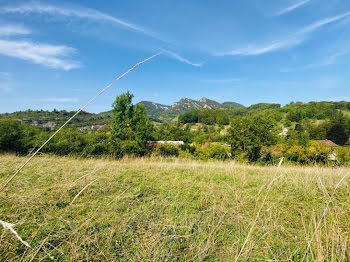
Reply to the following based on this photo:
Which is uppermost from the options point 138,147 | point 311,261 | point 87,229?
point 87,229

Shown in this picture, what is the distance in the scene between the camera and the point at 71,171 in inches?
155

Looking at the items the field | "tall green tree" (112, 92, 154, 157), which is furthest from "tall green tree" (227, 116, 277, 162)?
the field

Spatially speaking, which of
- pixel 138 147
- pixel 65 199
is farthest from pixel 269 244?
pixel 138 147

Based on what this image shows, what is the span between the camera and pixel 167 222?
7.25 feet

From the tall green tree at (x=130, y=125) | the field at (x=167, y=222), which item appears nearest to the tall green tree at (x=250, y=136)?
the tall green tree at (x=130, y=125)

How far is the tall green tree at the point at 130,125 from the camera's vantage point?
26.8 meters

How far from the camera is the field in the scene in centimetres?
172

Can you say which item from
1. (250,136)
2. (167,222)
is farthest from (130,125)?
(167,222)

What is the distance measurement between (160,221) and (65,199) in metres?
1.53

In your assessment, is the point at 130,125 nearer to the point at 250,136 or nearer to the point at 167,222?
the point at 250,136

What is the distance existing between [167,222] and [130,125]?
28.1m

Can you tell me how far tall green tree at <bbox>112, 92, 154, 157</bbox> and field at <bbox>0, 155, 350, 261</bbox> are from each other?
23.3 m

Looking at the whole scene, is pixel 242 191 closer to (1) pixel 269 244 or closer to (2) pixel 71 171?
(1) pixel 269 244

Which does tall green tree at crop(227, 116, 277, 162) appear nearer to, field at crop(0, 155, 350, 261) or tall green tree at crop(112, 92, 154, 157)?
tall green tree at crop(112, 92, 154, 157)
